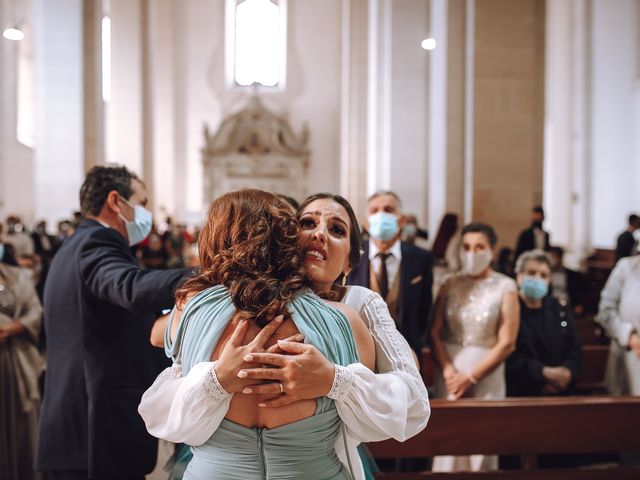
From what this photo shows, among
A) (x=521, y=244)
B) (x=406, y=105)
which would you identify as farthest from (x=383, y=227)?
(x=406, y=105)

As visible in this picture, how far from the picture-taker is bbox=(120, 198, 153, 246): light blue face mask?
10.1 ft

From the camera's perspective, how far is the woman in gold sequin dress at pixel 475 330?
389 centimetres

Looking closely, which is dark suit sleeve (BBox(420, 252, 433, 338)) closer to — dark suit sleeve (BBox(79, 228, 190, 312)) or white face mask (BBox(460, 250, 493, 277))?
white face mask (BBox(460, 250, 493, 277))

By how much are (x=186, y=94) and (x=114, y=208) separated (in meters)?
22.7

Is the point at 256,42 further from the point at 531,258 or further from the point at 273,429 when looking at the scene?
the point at 273,429

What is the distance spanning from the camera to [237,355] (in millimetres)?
1664

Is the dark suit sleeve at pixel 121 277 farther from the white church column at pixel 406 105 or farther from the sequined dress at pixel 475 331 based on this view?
the white church column at pixel 406 105

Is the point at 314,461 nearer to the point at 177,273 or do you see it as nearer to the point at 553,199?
the point at 177,273

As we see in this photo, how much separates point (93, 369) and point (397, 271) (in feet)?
6.85

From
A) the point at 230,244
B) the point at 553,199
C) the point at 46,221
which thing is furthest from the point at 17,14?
the point at 230,244

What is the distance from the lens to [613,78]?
1199 cm

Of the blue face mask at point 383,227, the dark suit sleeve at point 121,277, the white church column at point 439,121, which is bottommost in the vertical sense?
the dark suit sleeve at point 121,277

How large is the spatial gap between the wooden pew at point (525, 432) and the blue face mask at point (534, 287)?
0.93 meters

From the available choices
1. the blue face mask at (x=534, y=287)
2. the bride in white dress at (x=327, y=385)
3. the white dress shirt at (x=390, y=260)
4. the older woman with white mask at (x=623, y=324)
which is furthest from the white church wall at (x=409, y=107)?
the bride in white dress at (x=327, y=385)
